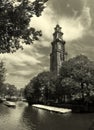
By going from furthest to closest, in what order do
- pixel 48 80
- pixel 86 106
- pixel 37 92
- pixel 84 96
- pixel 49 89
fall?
pixel 37 92
pixel 48 80
pixel 49 89
pixel 84 96
pixel 86 106

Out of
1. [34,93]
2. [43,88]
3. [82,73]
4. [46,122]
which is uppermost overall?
[82,73]

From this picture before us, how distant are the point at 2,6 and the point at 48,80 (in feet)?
408

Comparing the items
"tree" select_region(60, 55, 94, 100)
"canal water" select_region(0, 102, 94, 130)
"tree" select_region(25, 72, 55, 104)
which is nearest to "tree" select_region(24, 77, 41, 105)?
"tree" select_region(25, 72, 55, 104)

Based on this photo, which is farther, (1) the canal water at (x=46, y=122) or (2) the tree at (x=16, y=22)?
(1) the canal water at (x=46, y=122)

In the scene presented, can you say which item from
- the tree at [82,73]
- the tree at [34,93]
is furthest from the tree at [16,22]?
the tree at [34,93]

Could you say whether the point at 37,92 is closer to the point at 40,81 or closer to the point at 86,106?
the point at 40,81

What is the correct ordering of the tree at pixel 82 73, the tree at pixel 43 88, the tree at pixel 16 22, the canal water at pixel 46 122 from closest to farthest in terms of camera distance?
the tree at pixel 16 22 < the canal water at pixel 46 122 < the tree at pixel 82 73 < the tree at pixel 43 88

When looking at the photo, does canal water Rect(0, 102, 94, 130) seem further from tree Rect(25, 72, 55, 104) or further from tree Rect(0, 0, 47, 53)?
tree Rect(25, 72, 55, 104)

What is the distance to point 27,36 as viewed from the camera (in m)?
30.3

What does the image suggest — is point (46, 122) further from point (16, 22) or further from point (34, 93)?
point (34, 93)

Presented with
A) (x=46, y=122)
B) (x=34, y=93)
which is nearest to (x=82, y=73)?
(x=46, y=122)

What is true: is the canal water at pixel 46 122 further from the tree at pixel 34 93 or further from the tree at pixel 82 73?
the tree at pixel 34 93

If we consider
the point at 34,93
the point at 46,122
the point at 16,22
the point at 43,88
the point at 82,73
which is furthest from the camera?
the point at 34,93

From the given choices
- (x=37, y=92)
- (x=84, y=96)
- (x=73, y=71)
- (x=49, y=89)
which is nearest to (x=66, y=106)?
(x=84, y=96)
